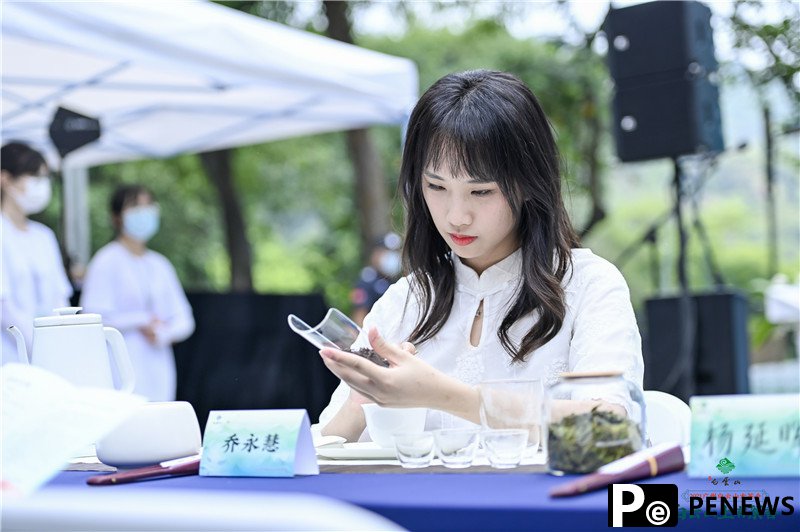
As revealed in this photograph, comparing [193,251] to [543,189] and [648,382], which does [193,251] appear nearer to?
[648,382]

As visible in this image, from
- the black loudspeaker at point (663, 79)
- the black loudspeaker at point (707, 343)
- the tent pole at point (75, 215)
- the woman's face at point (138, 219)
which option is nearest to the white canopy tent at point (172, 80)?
the tent pole at point (75, 215)

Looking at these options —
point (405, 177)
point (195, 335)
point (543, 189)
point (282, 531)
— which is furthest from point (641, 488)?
point (195, 335)

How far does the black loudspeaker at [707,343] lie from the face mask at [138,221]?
2448mm

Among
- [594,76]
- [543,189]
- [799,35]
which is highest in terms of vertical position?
[594,76]

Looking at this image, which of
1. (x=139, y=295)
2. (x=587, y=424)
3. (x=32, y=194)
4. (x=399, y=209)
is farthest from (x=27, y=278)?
(x=399, y=209)

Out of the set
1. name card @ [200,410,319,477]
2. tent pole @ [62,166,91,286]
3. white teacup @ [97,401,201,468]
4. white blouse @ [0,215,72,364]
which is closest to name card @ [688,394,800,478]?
name card @ [200,410,319,477]

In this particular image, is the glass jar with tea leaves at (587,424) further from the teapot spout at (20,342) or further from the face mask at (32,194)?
the face mask at (32,194)

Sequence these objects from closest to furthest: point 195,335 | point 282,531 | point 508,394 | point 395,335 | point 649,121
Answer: point 282,531, point 508,394, point 395,335, point 649,121, point 195,335

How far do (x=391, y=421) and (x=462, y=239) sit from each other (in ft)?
1.42

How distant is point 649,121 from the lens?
15.9ft

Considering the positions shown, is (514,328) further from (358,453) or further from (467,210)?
(358,453)

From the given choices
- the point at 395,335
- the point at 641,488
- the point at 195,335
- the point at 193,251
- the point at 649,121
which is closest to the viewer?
the point at 641,488

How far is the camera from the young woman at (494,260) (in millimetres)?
1610

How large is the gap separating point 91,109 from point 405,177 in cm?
438
